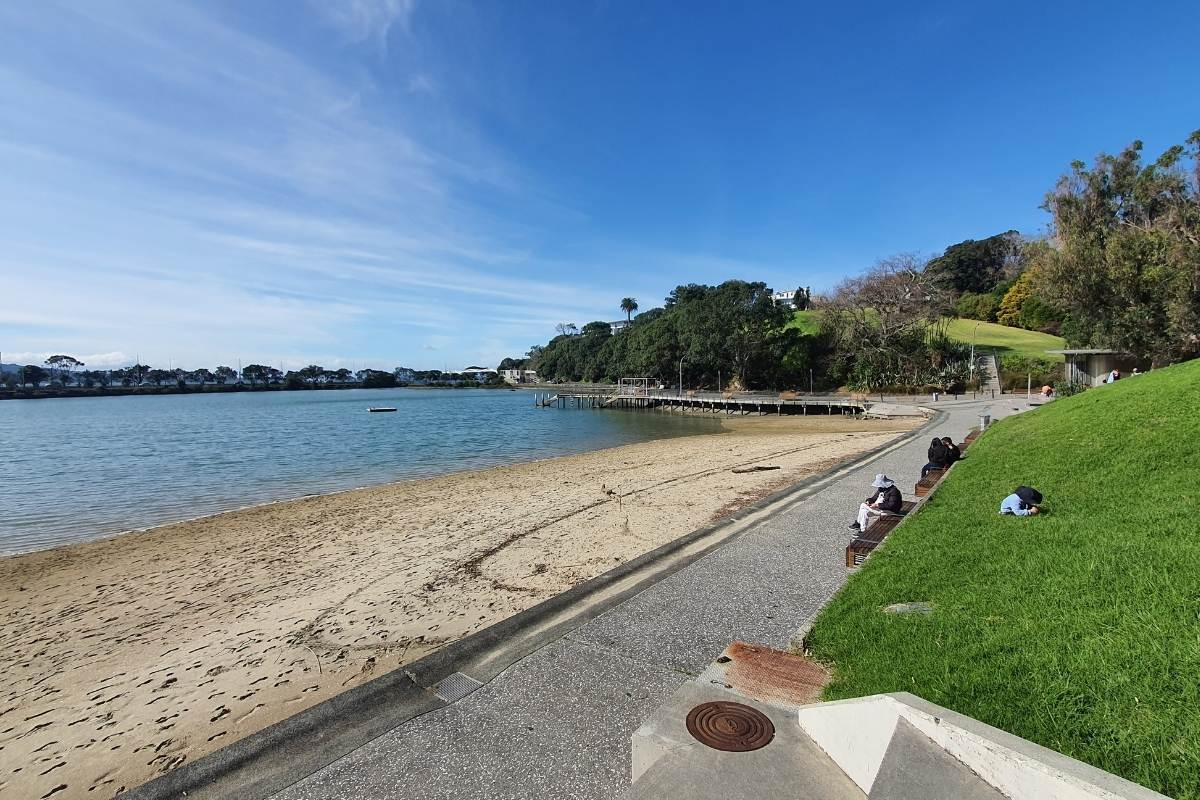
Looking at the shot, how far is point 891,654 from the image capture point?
11.5 feet

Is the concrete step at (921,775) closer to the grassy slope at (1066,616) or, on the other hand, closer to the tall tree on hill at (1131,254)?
the grassy slope at (1066,616)

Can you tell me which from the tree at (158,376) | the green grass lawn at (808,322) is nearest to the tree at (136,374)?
the tree at (158,376)

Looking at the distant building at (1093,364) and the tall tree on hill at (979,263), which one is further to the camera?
the tall tree on hill at (979,263)

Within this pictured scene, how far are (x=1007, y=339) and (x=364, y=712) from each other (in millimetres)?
68085

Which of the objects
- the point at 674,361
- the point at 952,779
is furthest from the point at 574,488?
the point at 674,361

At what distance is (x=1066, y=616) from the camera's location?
3.41m

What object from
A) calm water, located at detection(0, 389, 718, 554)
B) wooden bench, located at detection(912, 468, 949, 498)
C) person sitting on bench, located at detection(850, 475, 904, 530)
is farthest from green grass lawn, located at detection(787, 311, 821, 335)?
person sitting on bench, located at detection(850, 475, 904, 530)

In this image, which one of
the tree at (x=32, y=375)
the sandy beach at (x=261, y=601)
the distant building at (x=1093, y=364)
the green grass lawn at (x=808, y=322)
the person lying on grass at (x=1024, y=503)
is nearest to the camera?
the sandy beach at (x=261, y=601)

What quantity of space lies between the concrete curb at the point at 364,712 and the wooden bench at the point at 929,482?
17.7ft

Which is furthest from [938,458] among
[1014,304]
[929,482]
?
[1014,304]

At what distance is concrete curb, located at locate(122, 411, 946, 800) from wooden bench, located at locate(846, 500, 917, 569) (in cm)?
225

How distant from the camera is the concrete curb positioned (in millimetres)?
3160

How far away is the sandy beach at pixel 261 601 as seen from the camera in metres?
4.75

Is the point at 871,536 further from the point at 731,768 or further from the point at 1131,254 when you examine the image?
the point at 1131,254
